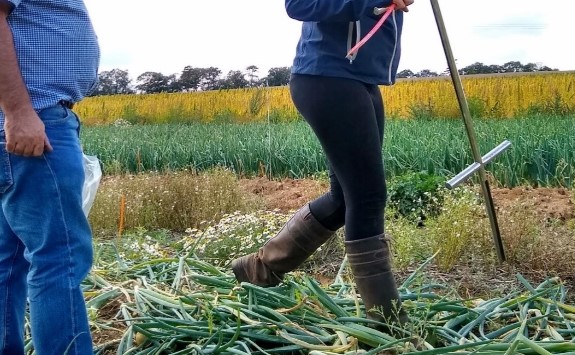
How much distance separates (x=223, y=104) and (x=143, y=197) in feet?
31.7

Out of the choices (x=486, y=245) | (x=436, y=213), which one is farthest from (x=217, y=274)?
(x=436, y=213)

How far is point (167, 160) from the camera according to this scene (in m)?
9.08

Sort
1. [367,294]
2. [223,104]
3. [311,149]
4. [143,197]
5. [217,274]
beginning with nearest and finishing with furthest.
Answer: [367,294], [217,274], [143,197], [311,149], [223,104]

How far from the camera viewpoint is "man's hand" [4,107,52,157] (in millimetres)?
2152

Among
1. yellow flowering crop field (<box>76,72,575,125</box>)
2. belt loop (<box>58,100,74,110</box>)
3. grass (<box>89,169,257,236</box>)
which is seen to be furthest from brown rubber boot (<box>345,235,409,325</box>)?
yellow flowering crop field (<box>76,72,575,125</box>)

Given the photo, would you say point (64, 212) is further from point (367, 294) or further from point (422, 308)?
point (422, 308)

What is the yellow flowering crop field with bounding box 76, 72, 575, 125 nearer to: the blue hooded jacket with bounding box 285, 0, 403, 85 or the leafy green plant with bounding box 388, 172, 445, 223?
the leafy green plant with bounding box 388, 172, 445, 223

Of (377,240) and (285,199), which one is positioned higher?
(377,240)

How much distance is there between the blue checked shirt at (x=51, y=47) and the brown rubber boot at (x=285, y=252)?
102 cm

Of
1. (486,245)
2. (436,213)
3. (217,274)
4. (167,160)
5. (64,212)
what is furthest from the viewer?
(167,160)

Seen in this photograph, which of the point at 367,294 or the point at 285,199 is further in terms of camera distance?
the point at 285,199

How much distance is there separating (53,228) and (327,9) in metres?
1.03

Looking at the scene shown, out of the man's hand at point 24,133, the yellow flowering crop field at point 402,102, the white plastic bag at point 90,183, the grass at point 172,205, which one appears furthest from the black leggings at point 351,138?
the yellow flowering crop field at point 402,102

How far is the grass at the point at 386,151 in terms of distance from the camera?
6.44m
